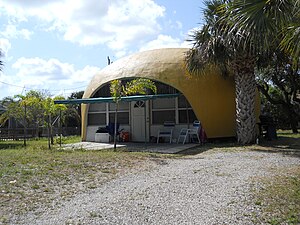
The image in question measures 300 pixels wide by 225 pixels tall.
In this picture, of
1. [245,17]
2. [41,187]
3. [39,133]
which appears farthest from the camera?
[39,133]

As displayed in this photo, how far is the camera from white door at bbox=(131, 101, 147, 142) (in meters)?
18.2

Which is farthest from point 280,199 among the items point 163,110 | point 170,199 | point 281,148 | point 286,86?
point 286,86

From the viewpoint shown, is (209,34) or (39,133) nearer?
(209,34)

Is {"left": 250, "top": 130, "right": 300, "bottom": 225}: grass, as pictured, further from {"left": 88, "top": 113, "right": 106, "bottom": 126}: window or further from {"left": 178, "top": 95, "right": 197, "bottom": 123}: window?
{"left": 88, "top": 113, "right": 106, "bottom": 126}: window

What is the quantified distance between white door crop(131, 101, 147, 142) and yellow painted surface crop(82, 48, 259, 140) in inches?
69.9

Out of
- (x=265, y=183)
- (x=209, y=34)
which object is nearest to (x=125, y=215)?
(x=265, y=183)

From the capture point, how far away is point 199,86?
16.6 meters

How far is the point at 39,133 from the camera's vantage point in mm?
26703

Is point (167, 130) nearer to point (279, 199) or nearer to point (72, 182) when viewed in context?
point (72, 182)

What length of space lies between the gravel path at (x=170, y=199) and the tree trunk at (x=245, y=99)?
5.60m

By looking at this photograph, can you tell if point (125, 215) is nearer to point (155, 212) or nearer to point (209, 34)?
point (155, 212)

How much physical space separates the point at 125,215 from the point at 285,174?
433 cm

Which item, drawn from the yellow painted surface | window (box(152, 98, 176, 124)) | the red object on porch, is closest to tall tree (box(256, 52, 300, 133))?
the yellow painted surface

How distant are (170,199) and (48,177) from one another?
3.10 m
